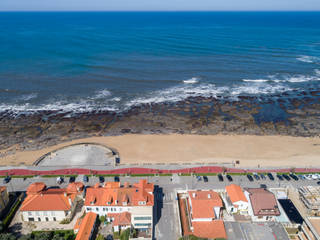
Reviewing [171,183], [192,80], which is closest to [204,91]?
[192,80]

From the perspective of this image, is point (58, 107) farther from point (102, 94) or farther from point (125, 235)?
point (125, 235)

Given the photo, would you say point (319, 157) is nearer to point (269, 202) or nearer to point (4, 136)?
point (269, 202)


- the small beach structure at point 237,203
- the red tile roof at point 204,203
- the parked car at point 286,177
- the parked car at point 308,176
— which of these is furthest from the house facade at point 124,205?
the parked car at point 308,176

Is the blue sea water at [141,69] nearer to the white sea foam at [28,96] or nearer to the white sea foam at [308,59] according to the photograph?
the white sea foam at [308,59]

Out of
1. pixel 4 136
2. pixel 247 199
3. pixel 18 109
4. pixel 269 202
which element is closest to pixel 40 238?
pixel 247 199

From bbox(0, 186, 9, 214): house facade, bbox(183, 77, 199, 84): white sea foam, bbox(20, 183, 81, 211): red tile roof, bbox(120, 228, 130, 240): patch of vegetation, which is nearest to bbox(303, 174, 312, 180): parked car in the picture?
bbox(120, 228, 130, 240): patch of vegetation
